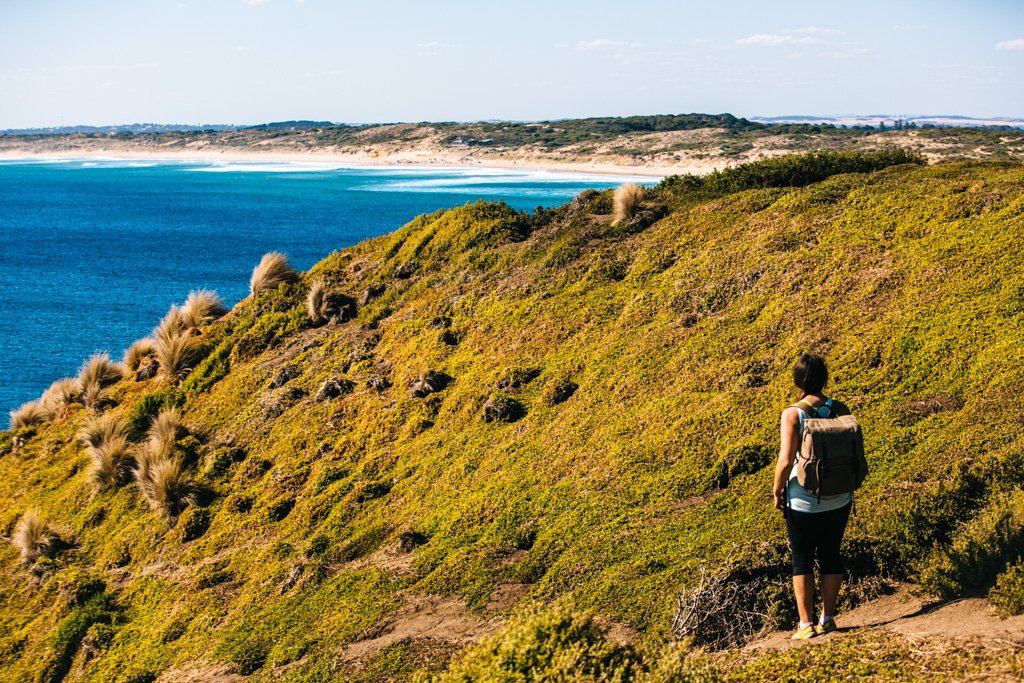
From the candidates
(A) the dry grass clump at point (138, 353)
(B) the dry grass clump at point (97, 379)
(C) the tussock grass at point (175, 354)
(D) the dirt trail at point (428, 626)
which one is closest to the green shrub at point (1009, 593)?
(D) the dirt trail at point (428, 626)

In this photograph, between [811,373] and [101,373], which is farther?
[101,373]

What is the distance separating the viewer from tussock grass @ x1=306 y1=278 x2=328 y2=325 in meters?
17.7

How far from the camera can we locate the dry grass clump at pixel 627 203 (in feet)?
53.8

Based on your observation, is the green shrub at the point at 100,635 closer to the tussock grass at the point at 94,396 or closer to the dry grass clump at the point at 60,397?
the tussock grass at the point at 94,396

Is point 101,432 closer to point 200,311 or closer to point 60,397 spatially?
point 60,397

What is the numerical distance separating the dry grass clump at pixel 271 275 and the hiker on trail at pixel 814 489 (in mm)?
15743

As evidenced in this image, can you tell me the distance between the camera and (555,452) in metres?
10.6

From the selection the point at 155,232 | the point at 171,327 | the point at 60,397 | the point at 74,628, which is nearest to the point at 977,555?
the point at 74,628

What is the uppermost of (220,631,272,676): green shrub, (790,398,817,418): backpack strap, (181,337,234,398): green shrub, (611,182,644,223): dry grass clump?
(611,182,644,223): dry grass clump

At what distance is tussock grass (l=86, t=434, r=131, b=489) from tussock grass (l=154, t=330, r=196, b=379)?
3.03m

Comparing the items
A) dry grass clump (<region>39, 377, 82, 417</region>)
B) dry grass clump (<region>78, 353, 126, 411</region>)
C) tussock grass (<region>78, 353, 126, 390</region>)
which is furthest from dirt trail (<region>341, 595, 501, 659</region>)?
dry grass clump (<region>39, 377, 82, 417</region>)

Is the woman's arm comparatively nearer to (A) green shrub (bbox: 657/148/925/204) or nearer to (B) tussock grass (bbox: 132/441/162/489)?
(B) tussock grass (bbox: 132/441/162/489)

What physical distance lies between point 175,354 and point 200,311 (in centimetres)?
209

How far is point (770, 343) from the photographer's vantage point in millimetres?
10984
